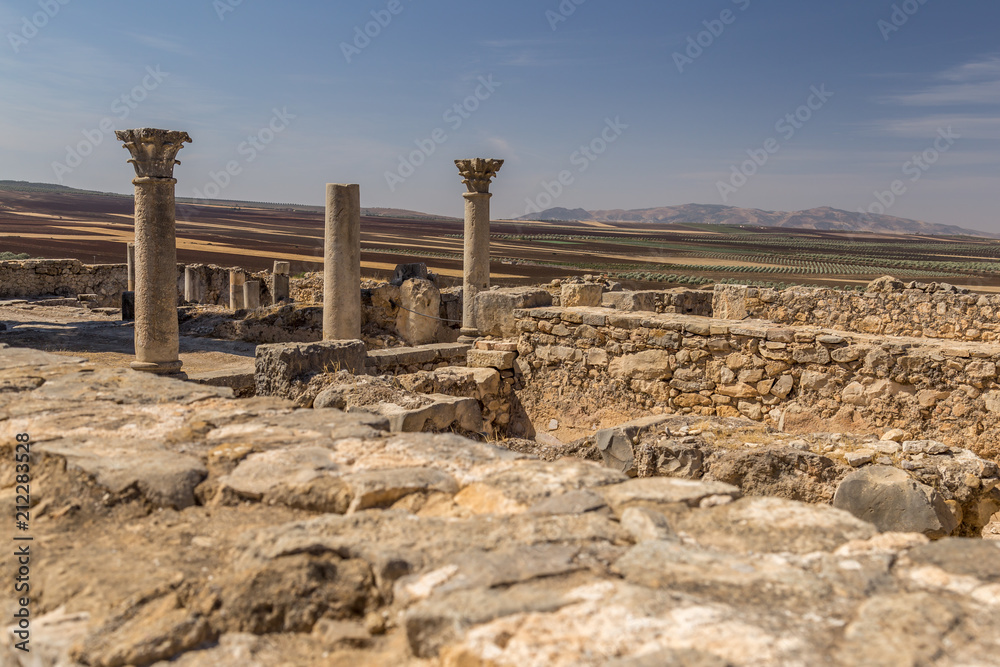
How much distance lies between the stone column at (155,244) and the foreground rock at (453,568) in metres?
6.12

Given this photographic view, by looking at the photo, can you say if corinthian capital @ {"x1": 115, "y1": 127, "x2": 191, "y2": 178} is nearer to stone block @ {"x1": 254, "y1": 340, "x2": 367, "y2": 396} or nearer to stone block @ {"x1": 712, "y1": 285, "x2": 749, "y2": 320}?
stone block @ {"x1": 254, "y1": 340, "x2": 367, "y2": 396}

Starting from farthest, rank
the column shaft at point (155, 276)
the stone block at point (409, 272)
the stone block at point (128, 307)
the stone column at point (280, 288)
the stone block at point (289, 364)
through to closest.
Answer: the stone column at point (280, 288) → the stone block at point (128, 307) → the stone block at point (409, 272) → the column shaft at point (155, 276) → the stone block at point (289, 364)

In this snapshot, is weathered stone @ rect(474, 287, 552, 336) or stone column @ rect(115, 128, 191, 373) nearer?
stone column @ rect(115, 128, 191, 373)

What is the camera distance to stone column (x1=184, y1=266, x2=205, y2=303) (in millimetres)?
21562

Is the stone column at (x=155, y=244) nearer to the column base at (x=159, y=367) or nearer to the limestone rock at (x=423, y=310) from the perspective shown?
the column base at (x=159, y=367)

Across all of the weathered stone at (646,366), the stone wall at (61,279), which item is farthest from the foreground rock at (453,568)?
the stone wall at (61,279)

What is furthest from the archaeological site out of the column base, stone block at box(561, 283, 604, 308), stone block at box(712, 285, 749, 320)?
stone block at box(712, 285, 749, 320)

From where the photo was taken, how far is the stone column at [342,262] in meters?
10.3

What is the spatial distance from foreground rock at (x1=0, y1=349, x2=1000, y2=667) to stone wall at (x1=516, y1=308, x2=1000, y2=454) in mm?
5069

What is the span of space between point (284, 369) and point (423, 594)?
16.1 ft

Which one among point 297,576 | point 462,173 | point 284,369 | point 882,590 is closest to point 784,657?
point 882,590

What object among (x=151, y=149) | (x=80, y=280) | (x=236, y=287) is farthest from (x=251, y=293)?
(x=151, y=149)

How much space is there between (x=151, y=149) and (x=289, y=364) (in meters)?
3.88

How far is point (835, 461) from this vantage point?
5297 mm
